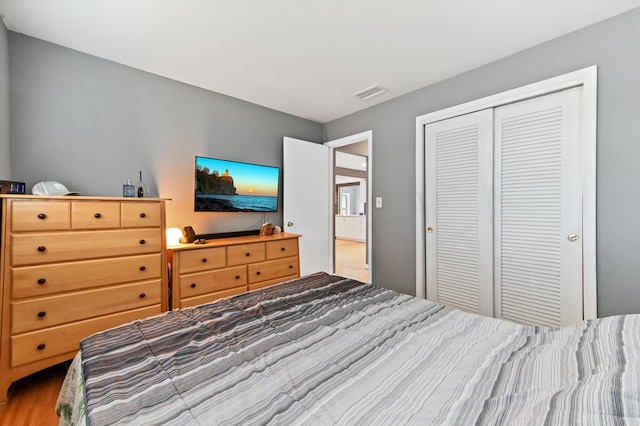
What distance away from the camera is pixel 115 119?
2455 mm

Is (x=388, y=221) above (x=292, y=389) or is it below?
above

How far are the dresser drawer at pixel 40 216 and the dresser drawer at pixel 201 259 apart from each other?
0.81m

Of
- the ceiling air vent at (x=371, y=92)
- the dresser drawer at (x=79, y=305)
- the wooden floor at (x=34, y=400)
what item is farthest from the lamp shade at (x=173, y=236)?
the ceiling air vent at (x=371, y=92)

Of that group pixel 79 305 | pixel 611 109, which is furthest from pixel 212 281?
pixel 611 109

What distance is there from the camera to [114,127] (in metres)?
2.46

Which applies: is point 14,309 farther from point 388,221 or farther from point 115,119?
point 388,221

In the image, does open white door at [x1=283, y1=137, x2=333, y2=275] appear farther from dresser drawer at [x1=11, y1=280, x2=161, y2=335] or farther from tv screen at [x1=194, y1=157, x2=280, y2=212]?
dresser drawer at [x1=11, y1=280, x2=161, y2=335]

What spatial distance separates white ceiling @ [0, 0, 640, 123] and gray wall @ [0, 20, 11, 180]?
0.57 ft

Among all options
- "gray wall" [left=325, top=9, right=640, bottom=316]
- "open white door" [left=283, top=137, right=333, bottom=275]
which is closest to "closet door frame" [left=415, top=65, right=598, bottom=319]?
"gray wall" [left=325, top=9, right=640, bottom=316]

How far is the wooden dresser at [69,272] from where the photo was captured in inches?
66.2

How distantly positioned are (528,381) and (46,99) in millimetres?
3399

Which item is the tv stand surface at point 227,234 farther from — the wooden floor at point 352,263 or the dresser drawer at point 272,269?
the wooden floor at point 352,263

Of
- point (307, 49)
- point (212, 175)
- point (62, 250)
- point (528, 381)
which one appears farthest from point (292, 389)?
point (212, 175)

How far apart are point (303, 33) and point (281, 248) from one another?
2.05 meters
